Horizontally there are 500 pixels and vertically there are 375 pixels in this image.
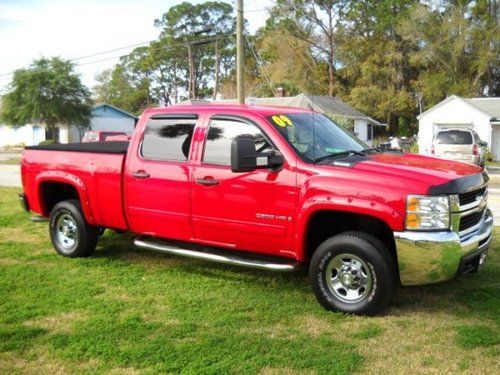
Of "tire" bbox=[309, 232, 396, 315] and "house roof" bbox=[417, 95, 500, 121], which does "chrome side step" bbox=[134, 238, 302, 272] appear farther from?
"house roof" bbox=[417, 95, 500, 121]

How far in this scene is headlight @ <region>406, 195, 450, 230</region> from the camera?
4730 mm

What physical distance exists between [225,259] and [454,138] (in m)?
17.9

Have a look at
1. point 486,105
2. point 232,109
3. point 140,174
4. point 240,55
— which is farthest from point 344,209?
point 486,105

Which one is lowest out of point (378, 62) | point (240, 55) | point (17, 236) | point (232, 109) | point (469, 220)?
point (17, 236)

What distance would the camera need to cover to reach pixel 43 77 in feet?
135

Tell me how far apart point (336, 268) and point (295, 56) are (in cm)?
5543

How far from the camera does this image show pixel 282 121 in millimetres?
5742

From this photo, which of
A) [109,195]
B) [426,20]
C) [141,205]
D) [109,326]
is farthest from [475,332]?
[426,20]

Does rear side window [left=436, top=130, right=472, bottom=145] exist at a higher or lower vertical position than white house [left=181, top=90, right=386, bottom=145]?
lower

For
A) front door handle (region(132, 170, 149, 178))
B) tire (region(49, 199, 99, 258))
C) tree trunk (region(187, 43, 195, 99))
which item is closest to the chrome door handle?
front door handle (region(132, 170, 149, 178))

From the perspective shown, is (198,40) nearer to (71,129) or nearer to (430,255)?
(71,129)

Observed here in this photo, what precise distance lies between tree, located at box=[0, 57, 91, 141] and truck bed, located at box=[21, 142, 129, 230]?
3537 centimetres

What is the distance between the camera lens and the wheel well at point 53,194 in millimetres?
7461

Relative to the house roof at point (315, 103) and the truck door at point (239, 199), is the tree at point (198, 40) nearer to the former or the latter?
the house roof at point (315, 103)
